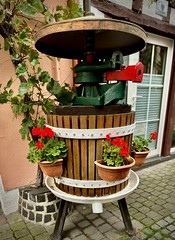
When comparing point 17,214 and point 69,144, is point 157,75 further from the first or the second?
point 17,214

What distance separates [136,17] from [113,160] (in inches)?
83.9

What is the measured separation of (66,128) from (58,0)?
158 cm

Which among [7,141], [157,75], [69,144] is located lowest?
[7,141]

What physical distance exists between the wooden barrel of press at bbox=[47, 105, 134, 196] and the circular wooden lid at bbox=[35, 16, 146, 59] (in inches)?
18.5

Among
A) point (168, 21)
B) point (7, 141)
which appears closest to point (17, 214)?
point (7, 141)

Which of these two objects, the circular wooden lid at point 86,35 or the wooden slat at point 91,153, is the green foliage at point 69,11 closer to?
the circular wooden lid at point 86,35

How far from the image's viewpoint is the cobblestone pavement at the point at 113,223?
69.4 inches

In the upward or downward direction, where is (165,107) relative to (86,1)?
downward

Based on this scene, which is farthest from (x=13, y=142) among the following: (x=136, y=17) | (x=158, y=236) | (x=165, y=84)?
(x=165, y=84)

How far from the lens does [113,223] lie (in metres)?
1.93

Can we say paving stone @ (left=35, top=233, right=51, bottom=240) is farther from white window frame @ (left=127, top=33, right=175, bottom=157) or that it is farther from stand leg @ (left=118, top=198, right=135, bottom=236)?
white window frame @ (left=127, top=33, right=175, bottom=157)

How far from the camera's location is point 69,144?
128cm

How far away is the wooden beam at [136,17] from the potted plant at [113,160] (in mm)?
1734

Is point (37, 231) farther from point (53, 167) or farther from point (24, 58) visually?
point (24, 58)
